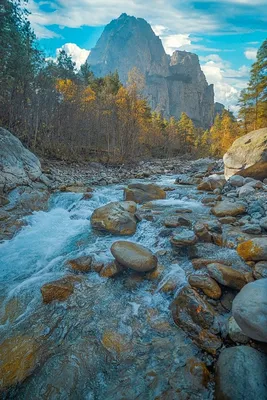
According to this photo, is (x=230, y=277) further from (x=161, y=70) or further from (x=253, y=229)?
(x=161, y=70)

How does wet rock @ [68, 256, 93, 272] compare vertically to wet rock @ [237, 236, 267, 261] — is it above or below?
below

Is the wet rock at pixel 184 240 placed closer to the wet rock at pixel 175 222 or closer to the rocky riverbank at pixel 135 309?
the rocky riverbank at pixel 135 309

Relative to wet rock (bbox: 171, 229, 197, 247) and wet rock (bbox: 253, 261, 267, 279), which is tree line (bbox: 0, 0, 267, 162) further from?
wet rock (bbox: 253, 261, 267, 279)

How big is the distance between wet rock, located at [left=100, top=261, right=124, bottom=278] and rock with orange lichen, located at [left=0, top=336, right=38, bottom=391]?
177cm

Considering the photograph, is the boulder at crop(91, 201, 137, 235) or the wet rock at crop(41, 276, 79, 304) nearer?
the wet rock at crop(41, 276, 79, 304)

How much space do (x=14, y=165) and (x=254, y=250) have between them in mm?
9084

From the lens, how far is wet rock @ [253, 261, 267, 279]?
386 cm

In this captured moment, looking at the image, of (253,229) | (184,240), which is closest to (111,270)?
(184,240)

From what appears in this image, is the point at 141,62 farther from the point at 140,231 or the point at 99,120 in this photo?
the point at 140,231

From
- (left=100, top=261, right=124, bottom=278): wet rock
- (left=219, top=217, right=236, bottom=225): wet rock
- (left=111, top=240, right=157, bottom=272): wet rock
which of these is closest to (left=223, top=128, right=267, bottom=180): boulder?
(left=219, top=217, right=236, bottom=225): wet rock

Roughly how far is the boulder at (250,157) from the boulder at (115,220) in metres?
7.47

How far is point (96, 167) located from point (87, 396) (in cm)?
1720

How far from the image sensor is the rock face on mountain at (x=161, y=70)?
11712 cm

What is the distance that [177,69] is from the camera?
122 metres
